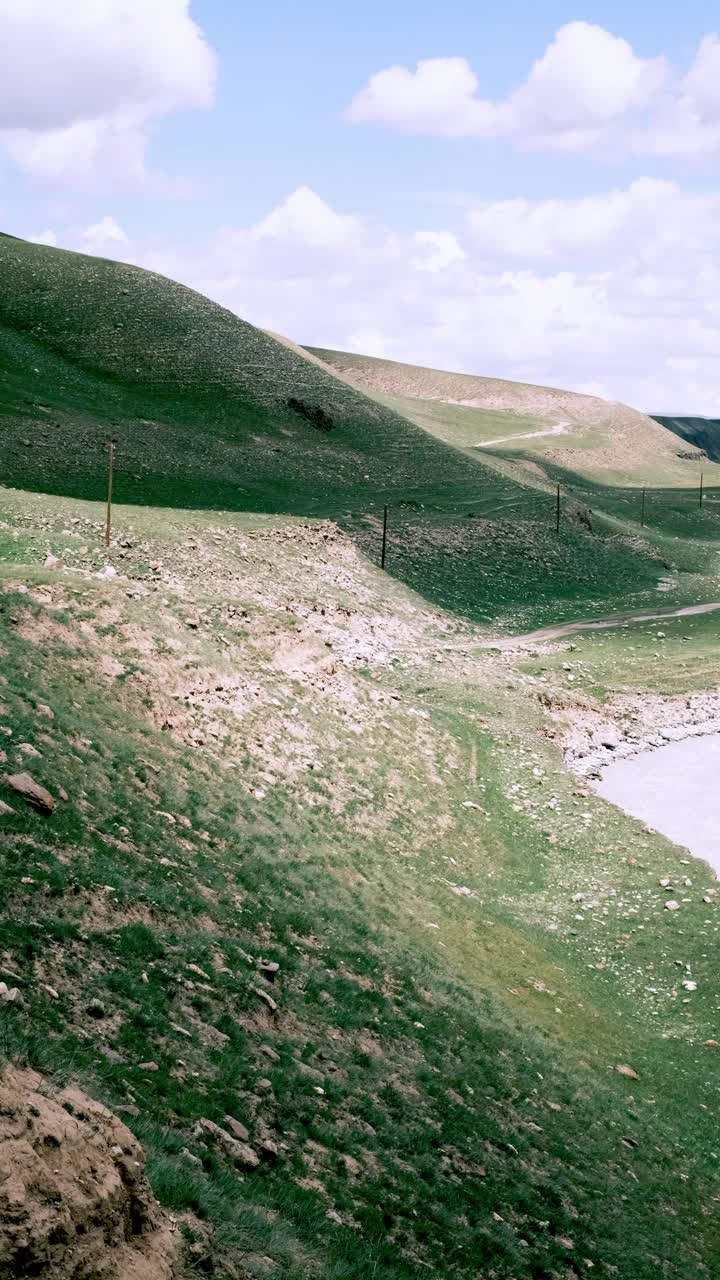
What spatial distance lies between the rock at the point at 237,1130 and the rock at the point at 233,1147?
0.10 meters

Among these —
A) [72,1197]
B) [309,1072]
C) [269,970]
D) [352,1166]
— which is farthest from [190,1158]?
[269,970]

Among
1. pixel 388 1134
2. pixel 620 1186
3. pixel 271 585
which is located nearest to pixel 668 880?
pixel 620 1186

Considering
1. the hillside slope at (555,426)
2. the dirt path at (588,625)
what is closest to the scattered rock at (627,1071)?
the dirt path at (588,625)

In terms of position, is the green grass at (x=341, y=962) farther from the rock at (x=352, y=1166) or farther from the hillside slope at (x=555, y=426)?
the hillside slope at (x=555, y=426)

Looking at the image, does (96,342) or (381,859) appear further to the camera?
(96,342)

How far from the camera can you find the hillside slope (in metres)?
139

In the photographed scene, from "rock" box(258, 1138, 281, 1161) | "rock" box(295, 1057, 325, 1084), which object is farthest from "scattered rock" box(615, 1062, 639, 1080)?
"rock" box(258, 1138, 281, 1161)

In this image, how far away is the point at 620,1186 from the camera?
667 inches

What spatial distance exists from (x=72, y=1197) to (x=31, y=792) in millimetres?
11537

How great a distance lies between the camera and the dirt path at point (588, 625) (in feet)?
196

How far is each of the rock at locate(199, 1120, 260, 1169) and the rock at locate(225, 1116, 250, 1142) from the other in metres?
0.10

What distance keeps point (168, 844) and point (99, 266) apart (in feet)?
358

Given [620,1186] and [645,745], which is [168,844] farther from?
[645,745]

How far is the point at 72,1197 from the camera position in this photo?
8.54 metres
